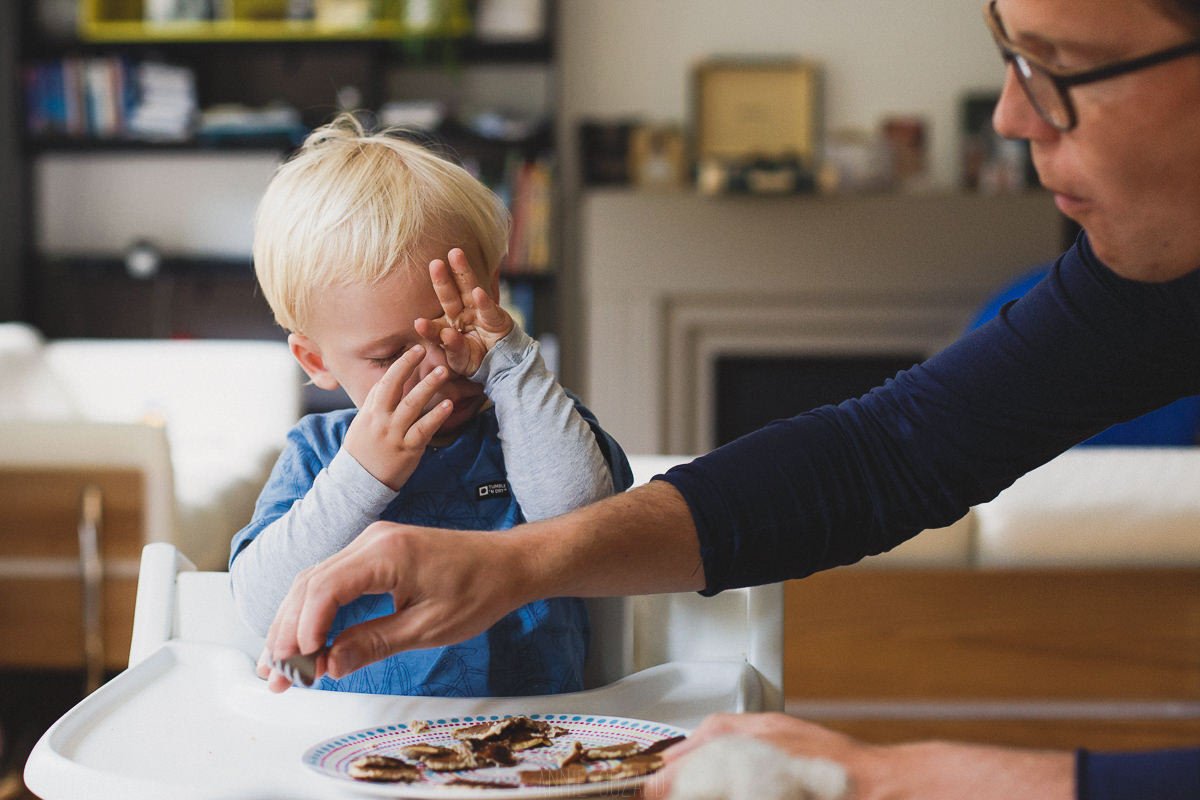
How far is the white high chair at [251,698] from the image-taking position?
786 millimetres

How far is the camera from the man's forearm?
35.7 inches

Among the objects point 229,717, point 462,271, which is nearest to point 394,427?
point 462,271

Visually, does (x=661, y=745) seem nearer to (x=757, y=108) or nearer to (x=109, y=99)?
(x=757, y=108)

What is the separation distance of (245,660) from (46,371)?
9.24 ft

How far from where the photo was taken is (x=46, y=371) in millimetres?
3512

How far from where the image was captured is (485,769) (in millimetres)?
753

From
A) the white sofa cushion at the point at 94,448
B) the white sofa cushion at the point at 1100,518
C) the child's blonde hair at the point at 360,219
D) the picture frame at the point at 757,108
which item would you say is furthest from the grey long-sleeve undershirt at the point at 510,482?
the picture frame at the point at 757,108

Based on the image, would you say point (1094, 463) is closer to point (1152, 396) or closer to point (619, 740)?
point (1152, 396)

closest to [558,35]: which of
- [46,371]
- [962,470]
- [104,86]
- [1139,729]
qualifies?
[104,86]

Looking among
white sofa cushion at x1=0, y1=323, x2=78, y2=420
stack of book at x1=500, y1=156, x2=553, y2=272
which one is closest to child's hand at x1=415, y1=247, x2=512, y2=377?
white sofa cushion at x1=0, y1=323, x2=78, y2=420

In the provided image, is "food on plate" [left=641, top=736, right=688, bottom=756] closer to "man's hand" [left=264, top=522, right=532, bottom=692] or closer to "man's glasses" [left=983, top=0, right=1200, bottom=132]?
"man's hand" [left=264, top=522, right=532, bottom=692]

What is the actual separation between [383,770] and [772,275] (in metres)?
4.31

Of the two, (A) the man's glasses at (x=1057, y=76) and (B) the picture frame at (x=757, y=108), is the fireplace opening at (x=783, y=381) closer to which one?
(B) the picture frame at (x=757, y=108)

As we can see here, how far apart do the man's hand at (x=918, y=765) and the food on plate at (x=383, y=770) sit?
0.43 ft
